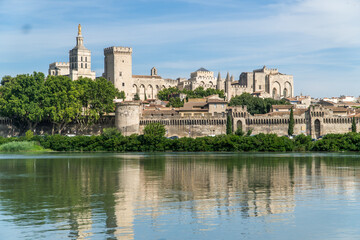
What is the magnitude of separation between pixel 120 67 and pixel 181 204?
81.0 m

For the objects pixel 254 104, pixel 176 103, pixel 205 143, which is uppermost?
pixel 176 103

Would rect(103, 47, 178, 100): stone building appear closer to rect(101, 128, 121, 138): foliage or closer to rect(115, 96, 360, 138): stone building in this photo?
rect(115, 96, 360, 138): stone building

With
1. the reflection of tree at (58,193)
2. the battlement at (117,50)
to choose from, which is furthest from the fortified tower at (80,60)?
the reflection of tree at (58,193)

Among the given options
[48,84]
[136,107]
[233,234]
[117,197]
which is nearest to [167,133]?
[136,107]

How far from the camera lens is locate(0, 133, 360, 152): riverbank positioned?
186 feet

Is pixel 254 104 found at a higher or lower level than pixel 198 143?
higher

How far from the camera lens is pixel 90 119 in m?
71.8

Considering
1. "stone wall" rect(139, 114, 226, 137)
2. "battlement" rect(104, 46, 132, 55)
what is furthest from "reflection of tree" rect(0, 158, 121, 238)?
"battlement" rect(104, 46, 132, 55)

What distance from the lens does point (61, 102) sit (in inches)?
2709

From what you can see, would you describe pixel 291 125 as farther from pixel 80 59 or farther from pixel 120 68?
pixel 80 59

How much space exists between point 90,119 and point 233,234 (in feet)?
187

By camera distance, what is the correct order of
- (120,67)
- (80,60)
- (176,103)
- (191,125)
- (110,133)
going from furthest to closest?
(80,60)
(120,67)
(176,103)
(191,125)
(110,133)

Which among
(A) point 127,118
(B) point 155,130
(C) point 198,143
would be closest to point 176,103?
(A) point 127,118

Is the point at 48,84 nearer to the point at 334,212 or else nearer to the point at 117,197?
the point at 117,197
